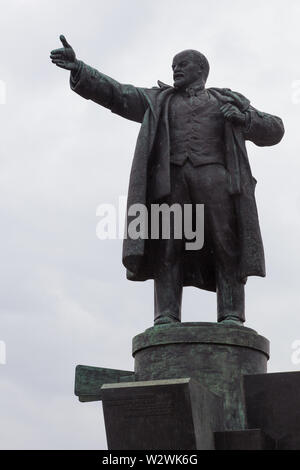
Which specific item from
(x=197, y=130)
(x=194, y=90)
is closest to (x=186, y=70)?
(x=194, y=90)

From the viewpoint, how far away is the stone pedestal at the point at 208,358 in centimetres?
970

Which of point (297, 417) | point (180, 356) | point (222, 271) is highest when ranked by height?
point (222, 271)

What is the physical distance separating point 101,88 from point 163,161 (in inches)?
46.3

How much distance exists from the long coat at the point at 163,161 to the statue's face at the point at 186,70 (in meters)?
0.16

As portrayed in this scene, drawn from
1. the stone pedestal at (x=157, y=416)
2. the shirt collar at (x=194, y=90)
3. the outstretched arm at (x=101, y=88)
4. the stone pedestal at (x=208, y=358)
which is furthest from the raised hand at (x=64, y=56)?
the stone pedestal at (x=157, y=416)

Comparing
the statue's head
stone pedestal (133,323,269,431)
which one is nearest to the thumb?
→ the statue's head

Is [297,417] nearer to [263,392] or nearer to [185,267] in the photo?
[263,392]

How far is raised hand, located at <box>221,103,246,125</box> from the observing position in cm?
1078

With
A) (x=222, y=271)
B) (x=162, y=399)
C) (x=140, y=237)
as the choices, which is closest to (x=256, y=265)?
(x=222, y=271)

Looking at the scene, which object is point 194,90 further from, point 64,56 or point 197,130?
point 64,56

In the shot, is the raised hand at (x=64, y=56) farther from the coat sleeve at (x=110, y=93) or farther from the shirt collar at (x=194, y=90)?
the shirt collar at (x=194, y=90)

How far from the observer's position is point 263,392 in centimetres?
975

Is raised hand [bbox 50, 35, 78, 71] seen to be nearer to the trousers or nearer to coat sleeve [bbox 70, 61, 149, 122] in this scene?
coat sleeve [bbox 70, 61, 149, 122]
